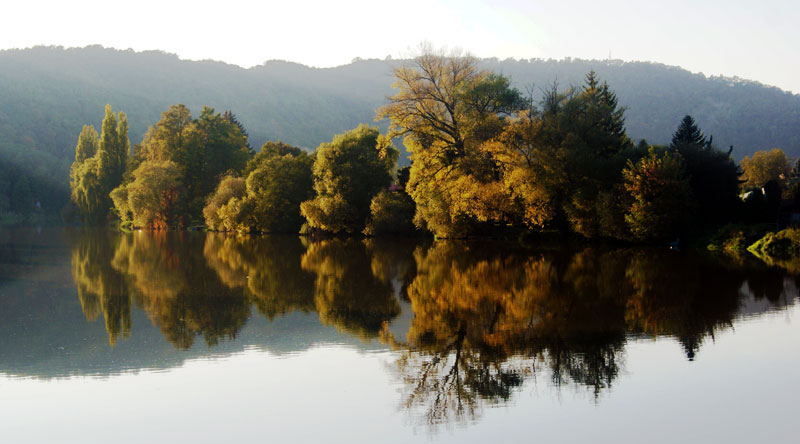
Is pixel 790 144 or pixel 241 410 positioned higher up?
pixel 790 144

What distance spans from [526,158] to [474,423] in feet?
119

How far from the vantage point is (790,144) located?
548ft

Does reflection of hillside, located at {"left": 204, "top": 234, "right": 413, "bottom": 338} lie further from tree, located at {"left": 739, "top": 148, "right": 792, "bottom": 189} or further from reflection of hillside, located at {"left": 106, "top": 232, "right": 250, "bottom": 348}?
tree, located at {"left": 739, "top": 148, "right": 792, "bottom": 189}

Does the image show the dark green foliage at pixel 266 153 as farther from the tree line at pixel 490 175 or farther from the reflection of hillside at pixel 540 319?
the reflection of hillside at pixel 540 319

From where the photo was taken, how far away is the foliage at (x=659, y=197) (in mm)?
36531

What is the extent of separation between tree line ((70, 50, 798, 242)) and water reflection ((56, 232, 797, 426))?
876 centimetres

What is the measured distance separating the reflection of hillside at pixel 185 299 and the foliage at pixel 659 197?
23.9 meters

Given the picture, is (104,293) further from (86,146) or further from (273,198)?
(86,146)

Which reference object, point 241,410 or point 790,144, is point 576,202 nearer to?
point 241,410

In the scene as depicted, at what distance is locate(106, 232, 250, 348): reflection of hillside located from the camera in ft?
45.5

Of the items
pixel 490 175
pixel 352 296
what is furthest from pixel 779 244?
pixel 352 296

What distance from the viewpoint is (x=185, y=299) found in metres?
18.3

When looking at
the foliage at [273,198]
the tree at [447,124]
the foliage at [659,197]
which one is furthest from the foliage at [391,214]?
the foliage at [659,197]

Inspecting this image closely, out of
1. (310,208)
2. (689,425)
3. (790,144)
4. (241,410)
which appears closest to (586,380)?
(689,425)
